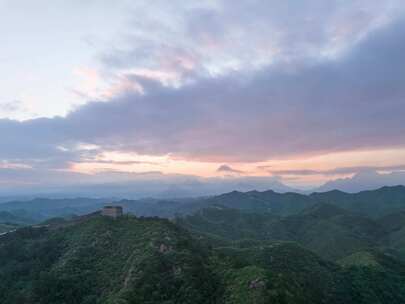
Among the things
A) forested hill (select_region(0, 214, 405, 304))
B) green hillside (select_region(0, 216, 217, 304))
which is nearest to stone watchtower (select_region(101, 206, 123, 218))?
forested hill (select_region(0, 214, 405, 304))

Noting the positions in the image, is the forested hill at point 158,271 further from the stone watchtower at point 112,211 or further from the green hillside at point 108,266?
the stone watchtower at point 112,211

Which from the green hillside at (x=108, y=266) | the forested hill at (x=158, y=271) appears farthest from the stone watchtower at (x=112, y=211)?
the green hillside at (x=108, y=266)

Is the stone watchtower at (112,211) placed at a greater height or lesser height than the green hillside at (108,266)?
→ greater

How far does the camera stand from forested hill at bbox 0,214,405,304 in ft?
186

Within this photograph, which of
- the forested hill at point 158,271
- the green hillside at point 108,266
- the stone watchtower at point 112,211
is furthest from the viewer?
the stone watchtower at point 112,211

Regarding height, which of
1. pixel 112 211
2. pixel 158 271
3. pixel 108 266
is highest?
pixel 112 211

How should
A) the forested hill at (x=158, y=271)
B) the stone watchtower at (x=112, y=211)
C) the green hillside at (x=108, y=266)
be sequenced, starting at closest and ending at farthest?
the forested hill at (x=158, y=271)
the green hillside at (x=108, y=266)
the stone watchtower at (x=112, y=211)

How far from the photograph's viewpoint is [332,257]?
477ft

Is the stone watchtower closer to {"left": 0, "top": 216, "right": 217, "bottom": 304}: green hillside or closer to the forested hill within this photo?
the forested hill

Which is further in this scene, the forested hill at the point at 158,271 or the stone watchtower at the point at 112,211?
the stone watchtower at the point at 112,211

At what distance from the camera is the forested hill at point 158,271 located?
56.7m

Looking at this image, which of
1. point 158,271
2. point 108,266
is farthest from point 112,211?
point 158,271

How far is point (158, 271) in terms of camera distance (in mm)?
61688

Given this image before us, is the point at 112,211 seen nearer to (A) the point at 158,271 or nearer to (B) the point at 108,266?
(B) the point at 108,266
